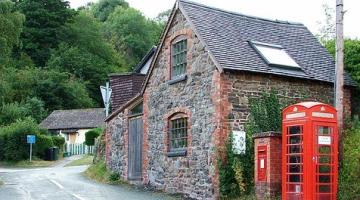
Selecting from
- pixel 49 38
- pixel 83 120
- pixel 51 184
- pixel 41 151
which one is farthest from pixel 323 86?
pixel 49 38

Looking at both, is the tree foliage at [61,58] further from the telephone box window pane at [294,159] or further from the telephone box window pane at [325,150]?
the telephone box window pane at [325,150]

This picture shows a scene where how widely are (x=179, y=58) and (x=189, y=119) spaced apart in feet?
8.07

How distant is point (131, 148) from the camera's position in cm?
2373

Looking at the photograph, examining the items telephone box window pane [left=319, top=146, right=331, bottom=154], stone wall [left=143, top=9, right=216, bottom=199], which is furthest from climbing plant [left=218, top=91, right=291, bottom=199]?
telephone box window pane [left=319, top=146, right=331, bottom=154]

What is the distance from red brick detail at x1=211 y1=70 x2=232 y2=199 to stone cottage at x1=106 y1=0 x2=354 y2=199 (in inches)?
1.2

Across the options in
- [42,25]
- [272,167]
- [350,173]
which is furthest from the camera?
[42,25]

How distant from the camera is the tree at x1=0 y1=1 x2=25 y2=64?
101ft

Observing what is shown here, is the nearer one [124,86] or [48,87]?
[124,86]

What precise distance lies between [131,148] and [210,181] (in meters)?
6.92

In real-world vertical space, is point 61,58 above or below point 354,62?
above

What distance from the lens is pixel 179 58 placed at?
2027 centimetres

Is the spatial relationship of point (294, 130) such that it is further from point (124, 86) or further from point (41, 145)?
point (41, 145)

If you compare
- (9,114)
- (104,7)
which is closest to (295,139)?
(9,114)

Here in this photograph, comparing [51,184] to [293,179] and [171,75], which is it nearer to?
[171,75]
